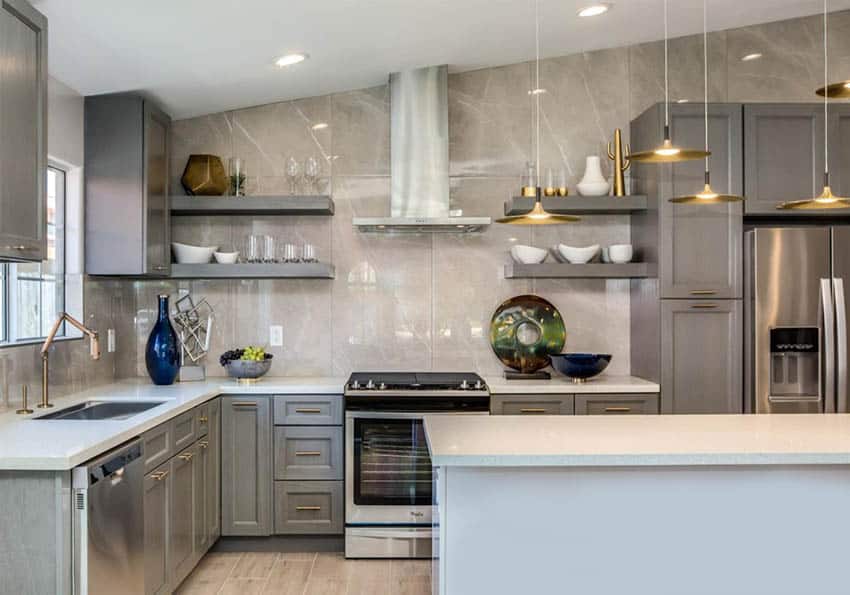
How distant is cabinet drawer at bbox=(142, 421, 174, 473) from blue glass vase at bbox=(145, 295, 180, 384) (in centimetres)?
101

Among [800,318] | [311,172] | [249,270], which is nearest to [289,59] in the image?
[311,172]

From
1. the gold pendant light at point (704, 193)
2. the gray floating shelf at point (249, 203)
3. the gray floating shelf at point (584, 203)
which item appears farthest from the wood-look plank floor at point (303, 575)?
the gold pendant light at point (704, 193)

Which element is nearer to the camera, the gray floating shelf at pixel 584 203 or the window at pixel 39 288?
the window at pixel 39 288

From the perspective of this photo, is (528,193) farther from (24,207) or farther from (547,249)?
(24,207)

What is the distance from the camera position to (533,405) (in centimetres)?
422

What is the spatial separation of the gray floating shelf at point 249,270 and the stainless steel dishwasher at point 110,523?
66.0 inches

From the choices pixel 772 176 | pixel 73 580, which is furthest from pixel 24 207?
pixel 772 176

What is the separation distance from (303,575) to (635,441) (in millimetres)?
2105

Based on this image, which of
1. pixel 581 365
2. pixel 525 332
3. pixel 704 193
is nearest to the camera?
pixel 704 193

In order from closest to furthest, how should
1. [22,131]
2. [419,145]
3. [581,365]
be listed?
1. [22,131]
2. [581,365]
3. [419,145]

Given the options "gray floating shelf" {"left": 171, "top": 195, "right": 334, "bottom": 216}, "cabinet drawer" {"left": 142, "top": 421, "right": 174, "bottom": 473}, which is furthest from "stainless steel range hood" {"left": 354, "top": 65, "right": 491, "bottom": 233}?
"cabinet drawer" {"left": 142, "top": 421, "right": 174, "bottom": 473}

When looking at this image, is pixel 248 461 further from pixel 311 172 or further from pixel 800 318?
pixel 800 318

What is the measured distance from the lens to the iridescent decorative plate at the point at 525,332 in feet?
15.5

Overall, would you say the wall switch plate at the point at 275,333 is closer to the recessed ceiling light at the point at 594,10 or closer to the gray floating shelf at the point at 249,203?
the gray floating shelf at the point at 249,203
